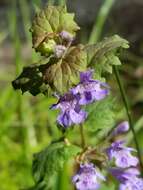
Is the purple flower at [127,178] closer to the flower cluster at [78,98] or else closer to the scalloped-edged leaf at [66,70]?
the flower cluster at [78,98]

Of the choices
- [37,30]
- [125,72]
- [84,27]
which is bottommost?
[37,30]

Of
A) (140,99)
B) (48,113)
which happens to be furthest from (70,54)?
(140,99)

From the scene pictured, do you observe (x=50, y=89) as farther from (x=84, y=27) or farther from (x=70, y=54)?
(x=84, y=27)

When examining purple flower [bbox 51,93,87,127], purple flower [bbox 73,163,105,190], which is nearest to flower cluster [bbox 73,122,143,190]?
purple flower [bbox 73,163,105,190]

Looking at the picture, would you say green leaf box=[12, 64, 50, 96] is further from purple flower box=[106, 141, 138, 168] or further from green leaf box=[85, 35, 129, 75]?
purple flower box=[106, 141, 138, 168]

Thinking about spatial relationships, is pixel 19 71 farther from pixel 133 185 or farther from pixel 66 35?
pixel 66 35
